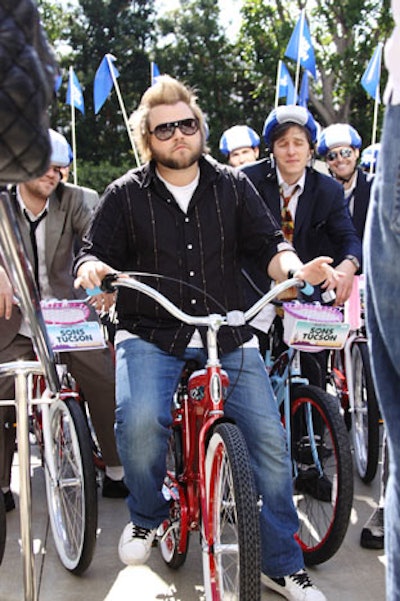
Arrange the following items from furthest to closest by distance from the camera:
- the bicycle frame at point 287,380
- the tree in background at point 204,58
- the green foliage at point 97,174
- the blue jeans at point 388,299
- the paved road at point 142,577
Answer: the green foliage at point 97,174 < the tree in background at point 204,58 < the bicycle frame at point 287,380 < the paved road at point 142,577 < the blue jeans at point 388,299

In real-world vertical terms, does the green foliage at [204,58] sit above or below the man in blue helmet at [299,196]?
above

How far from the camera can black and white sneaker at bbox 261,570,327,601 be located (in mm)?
3387

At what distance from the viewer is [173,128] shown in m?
3.54

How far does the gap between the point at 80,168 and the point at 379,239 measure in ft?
88.1

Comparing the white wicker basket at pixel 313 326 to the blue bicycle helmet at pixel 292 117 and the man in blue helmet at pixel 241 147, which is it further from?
the man in blue helmet at pixel 241 147

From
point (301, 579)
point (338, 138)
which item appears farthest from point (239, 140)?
point (301, 579)

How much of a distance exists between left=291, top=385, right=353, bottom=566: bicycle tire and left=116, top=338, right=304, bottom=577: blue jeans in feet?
1.28

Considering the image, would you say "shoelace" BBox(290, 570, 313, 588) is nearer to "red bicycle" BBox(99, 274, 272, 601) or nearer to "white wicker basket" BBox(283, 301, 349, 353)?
"red bicycle" BBox(99, 274, 272, 601)

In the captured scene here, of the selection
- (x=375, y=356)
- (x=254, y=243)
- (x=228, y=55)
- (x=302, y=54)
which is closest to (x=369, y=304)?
(x=375, y=356)

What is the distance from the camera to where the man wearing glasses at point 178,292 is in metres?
3.32

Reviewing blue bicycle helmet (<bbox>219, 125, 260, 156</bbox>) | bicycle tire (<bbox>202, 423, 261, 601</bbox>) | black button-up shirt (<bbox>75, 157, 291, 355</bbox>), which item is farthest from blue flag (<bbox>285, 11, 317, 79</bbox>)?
bicycle tire (<bbox>202, 423, 261, 601</bbox>)

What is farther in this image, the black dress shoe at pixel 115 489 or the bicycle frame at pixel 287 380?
the black dress shoe at pixel 115 489

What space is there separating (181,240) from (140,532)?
111 cm

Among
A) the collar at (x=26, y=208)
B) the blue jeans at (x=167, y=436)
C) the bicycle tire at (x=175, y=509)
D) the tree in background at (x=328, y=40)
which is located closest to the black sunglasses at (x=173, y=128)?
the blue jeans at (x=167, y=436)
